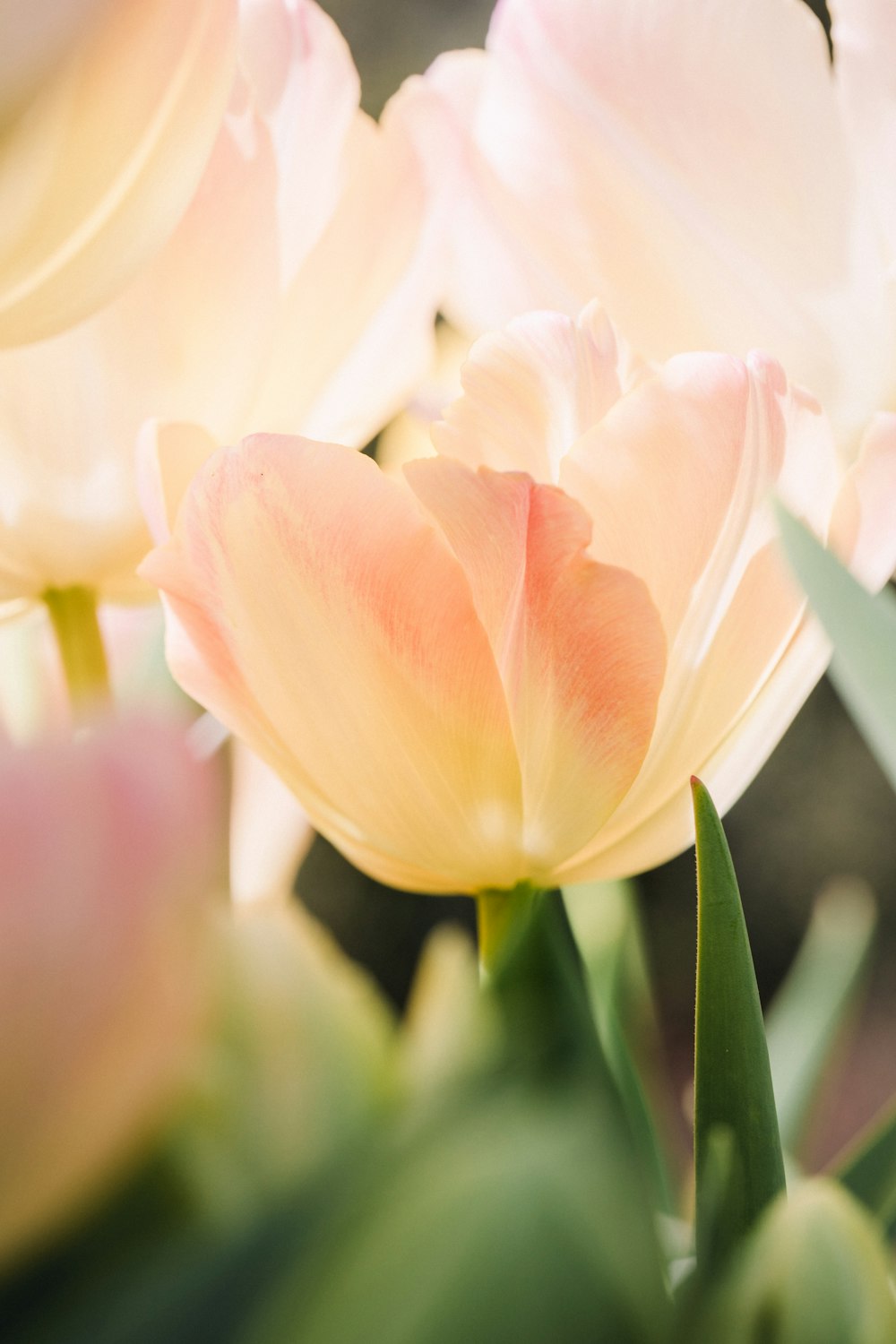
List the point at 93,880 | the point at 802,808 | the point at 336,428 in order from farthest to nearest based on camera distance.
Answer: the point at 802,808, the point at 336,428, the point at 93,880

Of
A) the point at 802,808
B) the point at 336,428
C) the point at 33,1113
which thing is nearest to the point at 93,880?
the point at 33,1113

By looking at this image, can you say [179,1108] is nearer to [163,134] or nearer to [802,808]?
[163,134]

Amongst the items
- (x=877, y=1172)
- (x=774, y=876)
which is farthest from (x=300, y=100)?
(x=774, y=876)

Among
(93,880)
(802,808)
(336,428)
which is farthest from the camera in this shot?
(802,808)

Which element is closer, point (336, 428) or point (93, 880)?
point (93, 880)

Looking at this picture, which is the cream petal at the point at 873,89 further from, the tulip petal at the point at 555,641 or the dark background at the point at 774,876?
the dark background at the point at 774,876

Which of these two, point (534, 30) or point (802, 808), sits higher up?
point (534, 30)

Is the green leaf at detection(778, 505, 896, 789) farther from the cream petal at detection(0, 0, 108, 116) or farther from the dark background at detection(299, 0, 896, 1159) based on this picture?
the dark background at detection(299, 0, 896, 1159)

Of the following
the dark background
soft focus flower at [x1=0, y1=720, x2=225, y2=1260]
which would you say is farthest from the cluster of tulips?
the dark background

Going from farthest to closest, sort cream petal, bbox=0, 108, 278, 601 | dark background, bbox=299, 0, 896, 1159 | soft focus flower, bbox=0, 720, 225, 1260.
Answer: dark background, bbox=299, 0, 896, 1159 < cream petal, bbox=0, 108, 278, 601 < soft focus flower, bbox=0, 720, 225, 1260
